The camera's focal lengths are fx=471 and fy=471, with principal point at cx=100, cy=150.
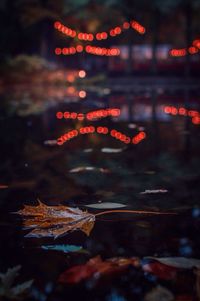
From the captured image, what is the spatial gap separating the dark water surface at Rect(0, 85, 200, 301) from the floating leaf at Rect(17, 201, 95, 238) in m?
0.07

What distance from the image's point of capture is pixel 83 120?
31.7 feet

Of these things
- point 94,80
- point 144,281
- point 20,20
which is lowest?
point 144,281

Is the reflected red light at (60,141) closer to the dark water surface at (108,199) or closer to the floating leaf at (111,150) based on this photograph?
the dark water surface at (108,199)

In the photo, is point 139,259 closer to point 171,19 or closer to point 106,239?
point 106,239

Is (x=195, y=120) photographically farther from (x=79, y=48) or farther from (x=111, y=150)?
(x=79, y=48)

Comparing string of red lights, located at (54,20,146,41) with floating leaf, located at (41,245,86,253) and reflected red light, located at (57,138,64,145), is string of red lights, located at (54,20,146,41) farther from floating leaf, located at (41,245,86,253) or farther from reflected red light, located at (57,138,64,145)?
floating leaf, located at (41,245,86,253)

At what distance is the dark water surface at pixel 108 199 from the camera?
211 centimetres

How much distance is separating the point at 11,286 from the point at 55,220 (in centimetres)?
95

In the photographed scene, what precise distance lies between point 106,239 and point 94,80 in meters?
28.2

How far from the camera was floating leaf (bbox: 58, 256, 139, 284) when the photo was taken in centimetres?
216

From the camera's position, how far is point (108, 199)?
354 cm

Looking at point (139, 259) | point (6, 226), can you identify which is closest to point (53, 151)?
point (6, 226)

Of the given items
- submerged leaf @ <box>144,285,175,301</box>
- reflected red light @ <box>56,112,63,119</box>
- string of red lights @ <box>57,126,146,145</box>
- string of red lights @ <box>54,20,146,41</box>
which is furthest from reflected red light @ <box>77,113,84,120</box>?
string of red lights @ <box>54,20,146,41</box>

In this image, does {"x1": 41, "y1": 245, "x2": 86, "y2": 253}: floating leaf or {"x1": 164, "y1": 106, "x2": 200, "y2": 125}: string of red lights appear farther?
{"x1": 164, "y1": 106, "x2": 200, "y2": 125}: string of red lights
